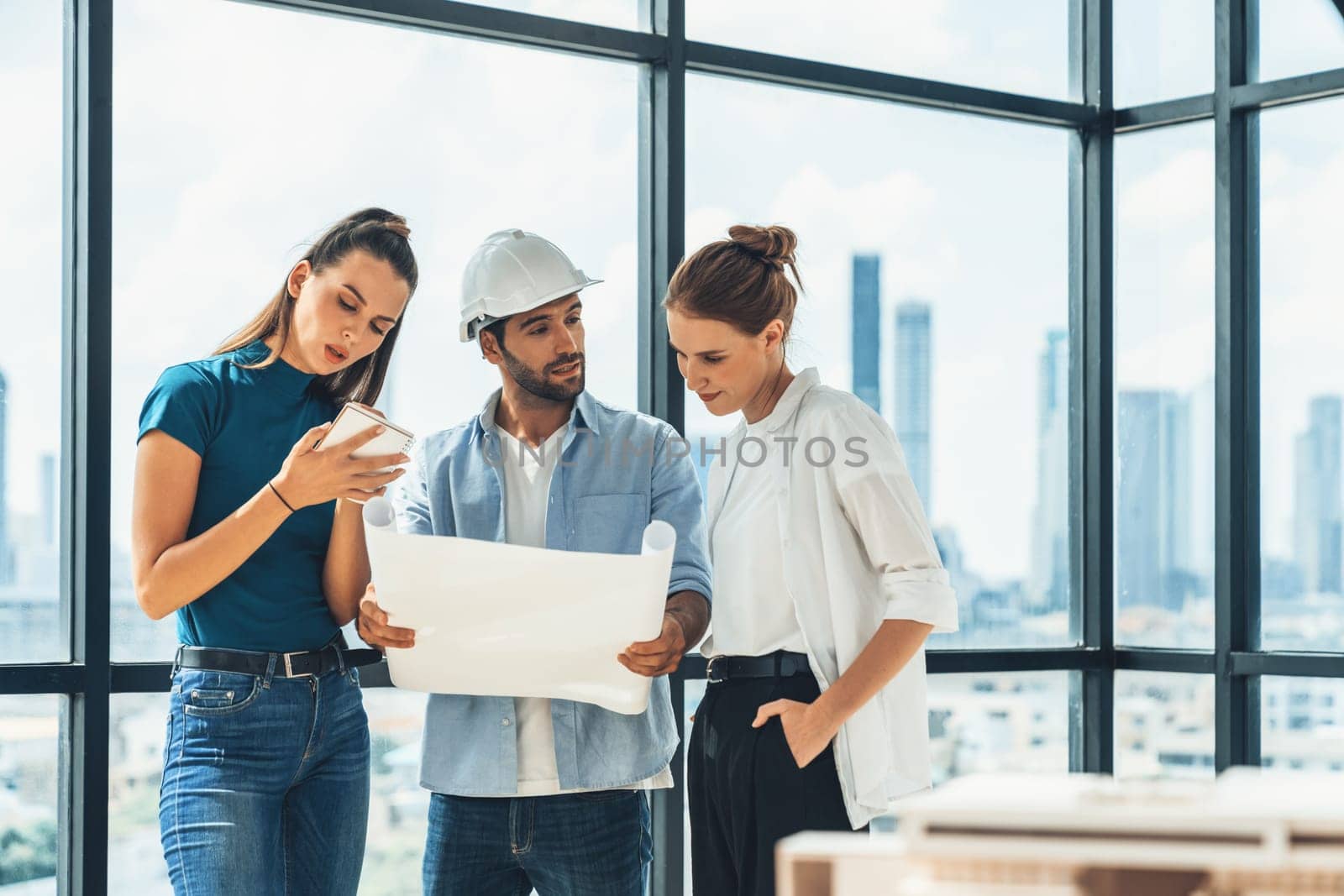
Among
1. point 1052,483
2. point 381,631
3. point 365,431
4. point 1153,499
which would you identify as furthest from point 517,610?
point 1153,499

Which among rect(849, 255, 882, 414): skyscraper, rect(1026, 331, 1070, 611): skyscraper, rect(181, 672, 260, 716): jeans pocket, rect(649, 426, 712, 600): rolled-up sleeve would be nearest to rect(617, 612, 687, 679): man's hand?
rect(649, 426, 712, 600): rolled-up sleeve

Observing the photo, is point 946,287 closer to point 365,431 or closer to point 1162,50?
point 1162,50

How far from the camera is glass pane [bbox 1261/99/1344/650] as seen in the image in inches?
123

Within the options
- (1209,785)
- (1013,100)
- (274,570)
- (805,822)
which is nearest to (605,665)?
(805,822)

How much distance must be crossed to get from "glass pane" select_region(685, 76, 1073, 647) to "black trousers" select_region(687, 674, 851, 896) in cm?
134

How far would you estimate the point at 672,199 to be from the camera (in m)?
2.92

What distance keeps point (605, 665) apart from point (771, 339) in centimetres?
53

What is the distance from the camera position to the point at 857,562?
191cm

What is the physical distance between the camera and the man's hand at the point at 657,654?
191 centimetres

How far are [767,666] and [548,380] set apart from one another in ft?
1.88

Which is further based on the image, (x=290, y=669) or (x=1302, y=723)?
(x=1302, y=723)

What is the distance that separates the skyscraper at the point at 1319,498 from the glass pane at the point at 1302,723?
9.1 inches

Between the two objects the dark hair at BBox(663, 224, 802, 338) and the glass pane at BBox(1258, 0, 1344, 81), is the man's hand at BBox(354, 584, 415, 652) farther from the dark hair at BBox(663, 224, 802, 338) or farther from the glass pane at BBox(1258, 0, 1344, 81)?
the glass pane at BBox(1258, 0, 1344, 81)

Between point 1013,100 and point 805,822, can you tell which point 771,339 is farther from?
point 1013,100
